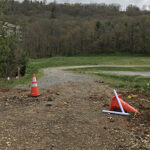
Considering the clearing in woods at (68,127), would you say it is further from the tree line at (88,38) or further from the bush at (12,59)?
the tree line at (88,38)

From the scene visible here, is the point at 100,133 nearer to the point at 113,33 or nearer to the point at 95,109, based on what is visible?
the point at 95,109

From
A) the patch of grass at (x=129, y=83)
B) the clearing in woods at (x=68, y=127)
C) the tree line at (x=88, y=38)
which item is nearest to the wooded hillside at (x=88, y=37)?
the tree line at (x=88, y=38)

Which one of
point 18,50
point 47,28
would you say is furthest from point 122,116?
point 47,28

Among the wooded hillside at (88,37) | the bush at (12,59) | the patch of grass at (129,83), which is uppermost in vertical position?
the wooded hillside at (88,37)

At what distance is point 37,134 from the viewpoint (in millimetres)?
3324

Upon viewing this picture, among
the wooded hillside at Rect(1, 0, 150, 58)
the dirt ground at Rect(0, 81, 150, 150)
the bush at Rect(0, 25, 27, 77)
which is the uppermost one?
the wooded hillside at Rect(1, 0, 150, 58)

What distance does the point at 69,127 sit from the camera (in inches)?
143

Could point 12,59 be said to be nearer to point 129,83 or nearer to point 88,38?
point 129,83

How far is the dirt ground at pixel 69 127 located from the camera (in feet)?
9.78

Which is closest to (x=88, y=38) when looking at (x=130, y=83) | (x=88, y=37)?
(x=88, y=37)

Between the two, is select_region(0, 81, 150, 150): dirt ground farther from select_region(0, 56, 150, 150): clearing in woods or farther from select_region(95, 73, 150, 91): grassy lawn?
select_region(95, 73, 150, 91): grassy lawn

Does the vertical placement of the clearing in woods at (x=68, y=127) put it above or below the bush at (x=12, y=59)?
below

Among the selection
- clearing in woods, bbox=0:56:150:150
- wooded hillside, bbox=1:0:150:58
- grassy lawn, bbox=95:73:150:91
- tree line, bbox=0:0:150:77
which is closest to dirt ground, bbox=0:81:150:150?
clearing in woods, bbox=0:56:150:150

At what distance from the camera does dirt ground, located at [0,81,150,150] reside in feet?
9.78
